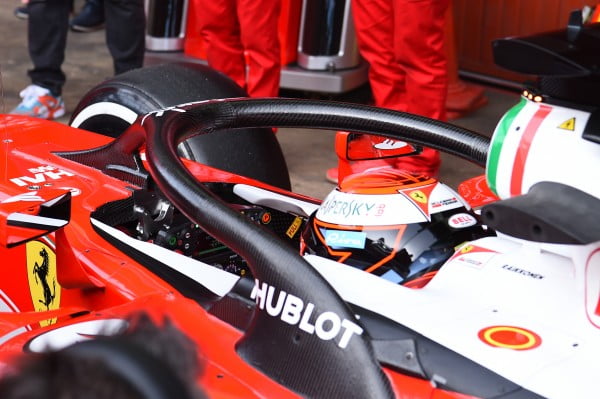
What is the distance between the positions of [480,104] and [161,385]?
13.2 feet

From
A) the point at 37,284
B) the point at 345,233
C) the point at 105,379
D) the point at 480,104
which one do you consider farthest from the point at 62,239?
the point at 480,104

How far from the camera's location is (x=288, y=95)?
496cm

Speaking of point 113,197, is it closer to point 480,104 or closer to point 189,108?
point 189,108

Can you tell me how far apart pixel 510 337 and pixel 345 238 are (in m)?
0.39

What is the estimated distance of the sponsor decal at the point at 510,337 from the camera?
140 cm

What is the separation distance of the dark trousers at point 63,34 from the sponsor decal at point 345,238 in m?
2.93

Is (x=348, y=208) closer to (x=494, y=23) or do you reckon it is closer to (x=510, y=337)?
(x=510, y=337)

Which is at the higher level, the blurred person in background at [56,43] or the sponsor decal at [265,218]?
the sponsor decal at [265,218]

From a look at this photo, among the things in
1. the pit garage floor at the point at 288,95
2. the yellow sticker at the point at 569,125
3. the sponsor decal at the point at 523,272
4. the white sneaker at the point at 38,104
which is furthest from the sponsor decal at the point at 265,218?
the white sneaker at the point at 38,104

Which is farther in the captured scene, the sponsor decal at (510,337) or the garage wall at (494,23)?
the garage wall at (494,23)

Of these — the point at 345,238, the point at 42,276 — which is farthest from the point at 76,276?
the point at 345,238

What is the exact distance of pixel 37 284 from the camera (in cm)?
206

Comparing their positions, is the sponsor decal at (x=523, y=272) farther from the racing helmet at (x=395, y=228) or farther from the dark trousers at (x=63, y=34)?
the dark trousers at (x=63, y=34)

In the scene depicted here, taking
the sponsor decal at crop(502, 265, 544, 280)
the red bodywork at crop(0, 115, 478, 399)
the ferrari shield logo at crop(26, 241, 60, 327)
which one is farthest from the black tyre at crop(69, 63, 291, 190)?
the sponsor decal at crop(502, 265, 544, 280)
